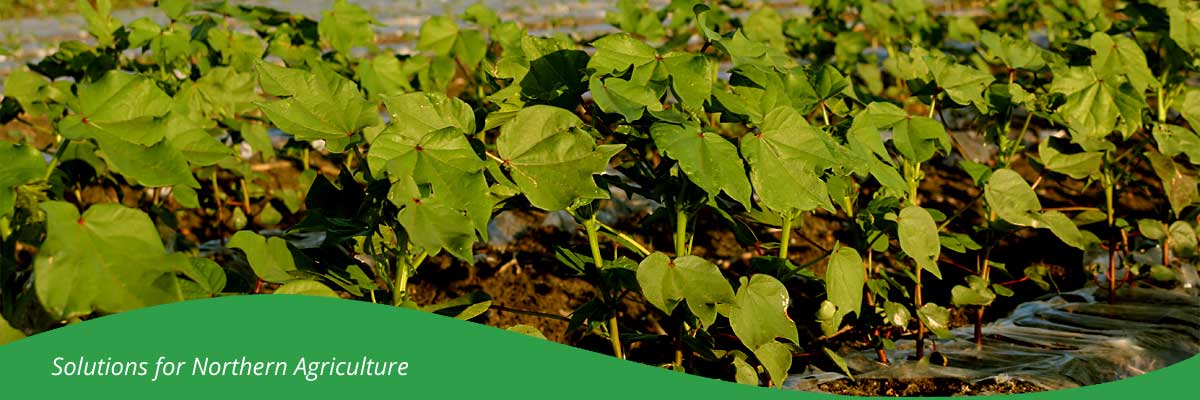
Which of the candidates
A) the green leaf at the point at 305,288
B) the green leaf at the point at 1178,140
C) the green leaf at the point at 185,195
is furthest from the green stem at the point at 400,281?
the green leaf at the point at 1178,140

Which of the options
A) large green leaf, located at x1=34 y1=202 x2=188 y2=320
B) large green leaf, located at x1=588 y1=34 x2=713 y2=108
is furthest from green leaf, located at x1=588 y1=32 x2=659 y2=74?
large green leaf, located at x1=34 y1=202 x2=188 y2=320

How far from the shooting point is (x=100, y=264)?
115 cm

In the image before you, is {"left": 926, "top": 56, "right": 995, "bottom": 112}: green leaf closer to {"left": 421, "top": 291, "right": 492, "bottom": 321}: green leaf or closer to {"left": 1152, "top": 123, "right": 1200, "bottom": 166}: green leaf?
{"left": 1152, "top": 123, "right": 1200, "bottom": 166}: green leaf

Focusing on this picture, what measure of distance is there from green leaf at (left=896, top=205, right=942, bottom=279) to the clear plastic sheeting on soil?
0.39m

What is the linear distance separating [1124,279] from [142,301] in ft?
7.06

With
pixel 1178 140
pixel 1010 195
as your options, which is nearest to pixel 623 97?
pixel 1010 195

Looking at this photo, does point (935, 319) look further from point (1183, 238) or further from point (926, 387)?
point (1183, 238)

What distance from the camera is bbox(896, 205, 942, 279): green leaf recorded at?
164cm

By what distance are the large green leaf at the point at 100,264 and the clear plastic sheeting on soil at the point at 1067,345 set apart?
44.9 inches

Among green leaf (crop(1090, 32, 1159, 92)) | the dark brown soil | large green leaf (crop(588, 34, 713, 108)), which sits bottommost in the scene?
the dark brown soil

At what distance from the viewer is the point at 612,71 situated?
1.51m

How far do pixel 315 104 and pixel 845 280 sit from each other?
0.79 meters

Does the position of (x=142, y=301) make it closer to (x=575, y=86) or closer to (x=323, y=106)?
(x=323, y=106)

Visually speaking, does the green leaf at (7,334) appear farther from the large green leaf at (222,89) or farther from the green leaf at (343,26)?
the green leaf at (343,26)
